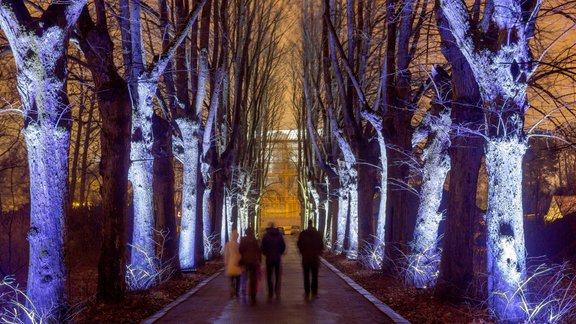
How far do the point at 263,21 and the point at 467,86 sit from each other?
2075 centimetres

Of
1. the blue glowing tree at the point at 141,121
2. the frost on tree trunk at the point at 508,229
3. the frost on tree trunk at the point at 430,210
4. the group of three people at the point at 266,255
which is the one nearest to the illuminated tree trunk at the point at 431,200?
the frost on tree trunk at the point at 430,210

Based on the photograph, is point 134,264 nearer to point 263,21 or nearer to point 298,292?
point 298,292

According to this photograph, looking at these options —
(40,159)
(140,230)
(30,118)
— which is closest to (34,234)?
(40,159)

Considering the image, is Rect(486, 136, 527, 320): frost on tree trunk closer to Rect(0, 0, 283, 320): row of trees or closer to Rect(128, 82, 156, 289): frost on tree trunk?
Rect(0, 0, 283, 320): row of trees

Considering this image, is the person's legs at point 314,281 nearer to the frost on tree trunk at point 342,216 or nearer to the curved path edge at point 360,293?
the curved path edge at point 360,293

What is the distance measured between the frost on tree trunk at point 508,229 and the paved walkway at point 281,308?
7.49ft

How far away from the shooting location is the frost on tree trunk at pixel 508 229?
970cm

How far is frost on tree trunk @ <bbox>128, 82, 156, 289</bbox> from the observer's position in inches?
603

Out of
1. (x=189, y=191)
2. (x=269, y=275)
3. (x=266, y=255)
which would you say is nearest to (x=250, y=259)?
(x=266, y=255)

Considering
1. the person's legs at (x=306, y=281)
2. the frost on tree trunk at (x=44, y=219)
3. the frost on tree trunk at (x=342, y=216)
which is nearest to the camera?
the frost on tree trunk at (x=44, y=219)

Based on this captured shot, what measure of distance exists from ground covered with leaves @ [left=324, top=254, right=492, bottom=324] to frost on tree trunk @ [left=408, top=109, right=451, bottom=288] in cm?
58

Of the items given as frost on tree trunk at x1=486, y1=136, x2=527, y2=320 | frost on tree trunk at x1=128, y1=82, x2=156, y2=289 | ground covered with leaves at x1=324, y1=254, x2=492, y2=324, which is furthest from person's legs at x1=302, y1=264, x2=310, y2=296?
frost on tree trunk at x1=486, y1=136, x2=527, y2=320

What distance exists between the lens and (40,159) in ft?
30.6

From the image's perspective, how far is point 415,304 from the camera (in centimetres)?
1318
